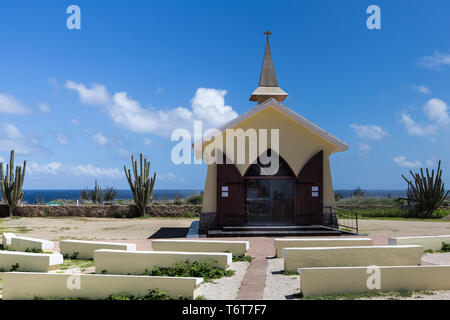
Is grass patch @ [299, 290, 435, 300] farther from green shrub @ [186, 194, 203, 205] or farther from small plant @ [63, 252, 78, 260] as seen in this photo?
green shrub @ [186, 194, 203, 205]

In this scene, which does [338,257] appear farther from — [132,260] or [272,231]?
[272,231]

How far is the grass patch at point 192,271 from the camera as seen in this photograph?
9406 millimetres

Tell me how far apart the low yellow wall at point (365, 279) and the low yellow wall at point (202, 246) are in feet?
13.2

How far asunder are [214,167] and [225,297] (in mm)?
10321

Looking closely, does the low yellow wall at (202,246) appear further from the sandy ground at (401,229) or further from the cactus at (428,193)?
the cactus at (428,193)

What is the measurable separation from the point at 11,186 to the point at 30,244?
14.9m

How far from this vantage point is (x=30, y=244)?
42.3 feet

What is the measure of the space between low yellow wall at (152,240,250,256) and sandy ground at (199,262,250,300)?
5.53 ft

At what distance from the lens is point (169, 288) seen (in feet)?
25.5

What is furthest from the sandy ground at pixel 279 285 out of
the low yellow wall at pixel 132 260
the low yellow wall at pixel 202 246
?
the low yellow wall at pixel 132 260

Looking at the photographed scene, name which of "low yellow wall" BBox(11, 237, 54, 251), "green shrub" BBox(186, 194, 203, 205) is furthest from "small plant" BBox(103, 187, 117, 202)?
"low yellow wall" BBox(11, 237, 54, 251)

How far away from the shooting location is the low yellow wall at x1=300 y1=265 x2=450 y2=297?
802 centimetres
